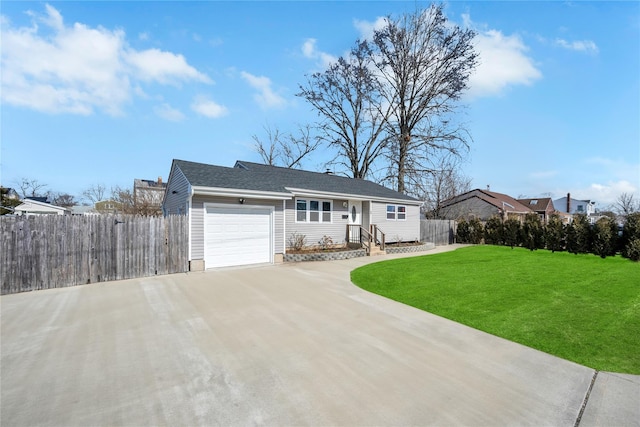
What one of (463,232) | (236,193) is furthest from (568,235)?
(236,193)

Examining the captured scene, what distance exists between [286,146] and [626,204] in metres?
43.8

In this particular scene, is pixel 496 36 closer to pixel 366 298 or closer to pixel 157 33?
pixel 366 298

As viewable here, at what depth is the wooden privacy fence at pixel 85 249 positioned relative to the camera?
6.88m

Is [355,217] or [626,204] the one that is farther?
[626,204]

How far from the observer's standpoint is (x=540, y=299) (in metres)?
6.33

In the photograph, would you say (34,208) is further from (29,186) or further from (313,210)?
(313,210)

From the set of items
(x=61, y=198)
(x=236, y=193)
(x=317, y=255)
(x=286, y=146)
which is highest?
(x=286, y=146)

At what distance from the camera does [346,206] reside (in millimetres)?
15031

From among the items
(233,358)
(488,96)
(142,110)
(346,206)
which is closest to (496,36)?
(488,96)

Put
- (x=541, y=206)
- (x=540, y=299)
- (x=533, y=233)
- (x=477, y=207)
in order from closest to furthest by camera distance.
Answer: (x=540, y=299) → (x=533, y=233) → (x=477, y=207) → (x=541, y=206)

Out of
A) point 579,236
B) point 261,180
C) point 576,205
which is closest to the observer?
point 261,180

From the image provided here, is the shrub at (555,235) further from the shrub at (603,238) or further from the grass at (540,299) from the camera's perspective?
the grass at (540,299)

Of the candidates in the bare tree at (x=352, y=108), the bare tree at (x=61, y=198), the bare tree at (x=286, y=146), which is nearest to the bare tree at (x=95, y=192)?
the bare tree at (x=61, y=198)

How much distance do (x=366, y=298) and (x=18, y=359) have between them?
567 cm
